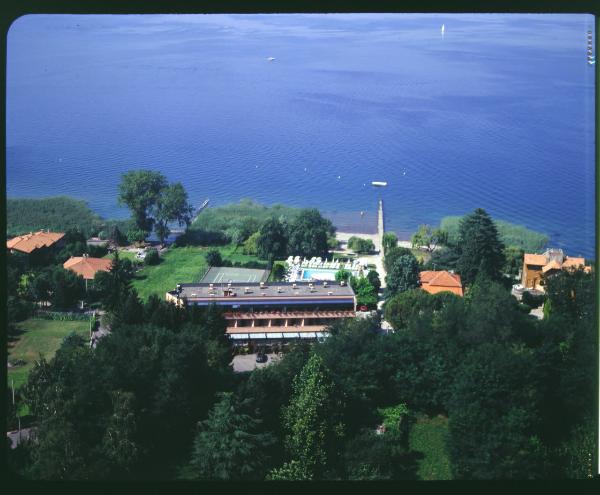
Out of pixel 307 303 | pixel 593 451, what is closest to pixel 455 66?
pixel 307 303

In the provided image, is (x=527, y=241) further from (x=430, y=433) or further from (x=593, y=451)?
(x=593, y=451)

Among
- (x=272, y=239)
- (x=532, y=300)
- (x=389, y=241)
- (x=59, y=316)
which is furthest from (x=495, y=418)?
(x=389, y=241)

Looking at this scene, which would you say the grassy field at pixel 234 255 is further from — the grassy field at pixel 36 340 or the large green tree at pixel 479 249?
the grassy field at pixel 36 340

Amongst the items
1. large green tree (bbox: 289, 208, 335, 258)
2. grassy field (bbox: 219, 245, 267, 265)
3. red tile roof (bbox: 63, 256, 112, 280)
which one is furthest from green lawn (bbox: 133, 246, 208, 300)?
large green tree (bbox: 289, 208, 335, 258)

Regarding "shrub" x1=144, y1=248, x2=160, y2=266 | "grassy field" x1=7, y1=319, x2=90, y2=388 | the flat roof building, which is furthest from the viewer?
"shrub" x1=144, y1=248, x2=160, y2=266

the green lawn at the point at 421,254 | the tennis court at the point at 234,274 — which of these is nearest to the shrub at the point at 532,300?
the green lawn at the point at 421,254

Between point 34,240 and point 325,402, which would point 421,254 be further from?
point 325,402

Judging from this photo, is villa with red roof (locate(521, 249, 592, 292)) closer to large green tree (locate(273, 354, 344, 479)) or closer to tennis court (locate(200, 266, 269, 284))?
tennis court (locate(200, 266, 269, 284))
